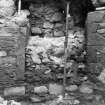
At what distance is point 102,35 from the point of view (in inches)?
103

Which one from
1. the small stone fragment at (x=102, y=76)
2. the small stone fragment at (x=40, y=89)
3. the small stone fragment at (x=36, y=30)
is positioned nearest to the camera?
the small stone fragment at (x=102, y=76)

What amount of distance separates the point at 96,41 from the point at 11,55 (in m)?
1.09

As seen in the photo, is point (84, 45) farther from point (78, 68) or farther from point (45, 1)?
point (45, 1)

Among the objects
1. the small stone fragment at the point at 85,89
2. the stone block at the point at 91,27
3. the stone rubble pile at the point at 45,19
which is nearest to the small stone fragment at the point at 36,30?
the stone rubble pile at the point at 45,19

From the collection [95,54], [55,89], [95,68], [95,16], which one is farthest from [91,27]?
[55,89]

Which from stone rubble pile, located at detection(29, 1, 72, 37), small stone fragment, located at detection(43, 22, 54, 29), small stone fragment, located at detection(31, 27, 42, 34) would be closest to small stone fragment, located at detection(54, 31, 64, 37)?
stone rubble pile, located at detection(29, 1, 72, 37)

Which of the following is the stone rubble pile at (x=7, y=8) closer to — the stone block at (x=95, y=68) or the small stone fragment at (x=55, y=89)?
the small stone fragment at (x=55, y=89)

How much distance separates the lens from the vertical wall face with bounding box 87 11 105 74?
2606 mm

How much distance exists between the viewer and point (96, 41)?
2.64m

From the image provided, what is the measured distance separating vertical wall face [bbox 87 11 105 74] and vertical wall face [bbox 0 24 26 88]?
87 cm

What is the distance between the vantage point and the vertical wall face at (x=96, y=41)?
8.55ft

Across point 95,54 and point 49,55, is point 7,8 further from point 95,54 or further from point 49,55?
point 95,54

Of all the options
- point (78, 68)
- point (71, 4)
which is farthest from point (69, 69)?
point (71, 4)

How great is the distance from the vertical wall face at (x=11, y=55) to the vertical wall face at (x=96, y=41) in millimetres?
868
